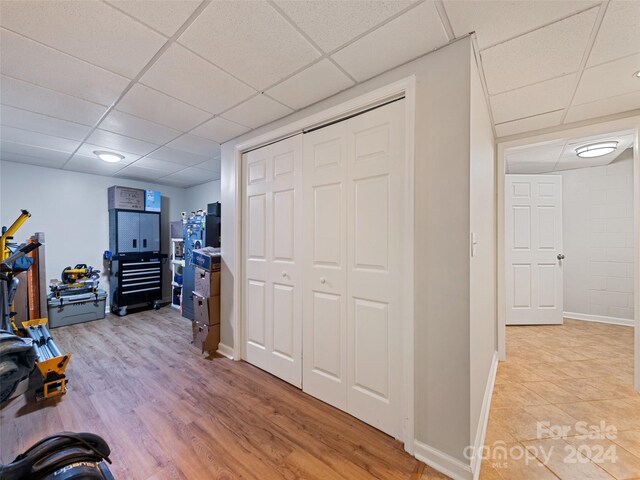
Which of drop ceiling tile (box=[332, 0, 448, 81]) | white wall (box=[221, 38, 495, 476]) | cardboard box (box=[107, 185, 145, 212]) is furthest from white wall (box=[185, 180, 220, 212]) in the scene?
white wall (box=[221, 38, 495, 476])

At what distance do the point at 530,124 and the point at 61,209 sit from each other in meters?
6.55

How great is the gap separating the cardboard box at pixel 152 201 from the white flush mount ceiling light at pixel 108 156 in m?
1.19

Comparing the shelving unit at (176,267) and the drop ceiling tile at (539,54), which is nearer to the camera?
the drop ceiling tile at (539,54)

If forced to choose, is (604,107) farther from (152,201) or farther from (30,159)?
(30,159)

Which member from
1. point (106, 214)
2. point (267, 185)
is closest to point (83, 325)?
point (106, 214)

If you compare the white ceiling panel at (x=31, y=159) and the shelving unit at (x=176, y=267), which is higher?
the white ceiling panel at (x=31, y=159)

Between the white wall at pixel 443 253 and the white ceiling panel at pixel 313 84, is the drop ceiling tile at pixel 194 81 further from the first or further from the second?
the white wall at pixel 443 253

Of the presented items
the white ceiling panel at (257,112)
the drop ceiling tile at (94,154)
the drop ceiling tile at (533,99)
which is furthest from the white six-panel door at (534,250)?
the drop ceiling tile at (94,154)

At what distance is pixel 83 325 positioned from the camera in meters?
3.98

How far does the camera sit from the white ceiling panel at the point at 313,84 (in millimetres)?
1765

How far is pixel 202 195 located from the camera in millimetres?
5395

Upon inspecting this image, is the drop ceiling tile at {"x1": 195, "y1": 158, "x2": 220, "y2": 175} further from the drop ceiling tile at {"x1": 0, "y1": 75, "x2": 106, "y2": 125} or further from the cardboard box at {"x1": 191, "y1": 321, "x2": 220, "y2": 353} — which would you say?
the cardboard box at {"x1": 191, "y1": 321, "x2": 220, "y2": 353}

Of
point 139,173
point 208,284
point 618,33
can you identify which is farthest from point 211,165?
point 618,33

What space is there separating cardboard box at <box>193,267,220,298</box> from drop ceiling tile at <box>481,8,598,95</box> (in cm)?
311
